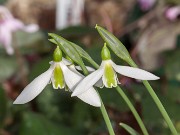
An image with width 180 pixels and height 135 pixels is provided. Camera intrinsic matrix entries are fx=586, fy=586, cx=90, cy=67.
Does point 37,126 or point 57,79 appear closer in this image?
point 57,79

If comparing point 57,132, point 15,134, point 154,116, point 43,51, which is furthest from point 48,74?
point 43,51

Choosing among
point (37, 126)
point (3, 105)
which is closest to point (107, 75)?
point (37, 126)

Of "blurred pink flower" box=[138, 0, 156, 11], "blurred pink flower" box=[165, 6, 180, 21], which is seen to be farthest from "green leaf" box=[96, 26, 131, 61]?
"blurred pink flower" box=[138, 0, 156, 11]

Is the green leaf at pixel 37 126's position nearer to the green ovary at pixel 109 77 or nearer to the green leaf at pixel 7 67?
the green leaf at pixel 7 67

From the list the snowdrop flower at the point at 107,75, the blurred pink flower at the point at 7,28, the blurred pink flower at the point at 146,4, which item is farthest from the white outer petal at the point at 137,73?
the blurred pink flower at the point at 146,4

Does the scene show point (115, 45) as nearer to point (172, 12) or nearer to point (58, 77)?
point (58, 77)

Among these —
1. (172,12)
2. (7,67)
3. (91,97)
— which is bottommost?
(91,97)

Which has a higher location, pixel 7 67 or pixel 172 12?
pixel 172 12
